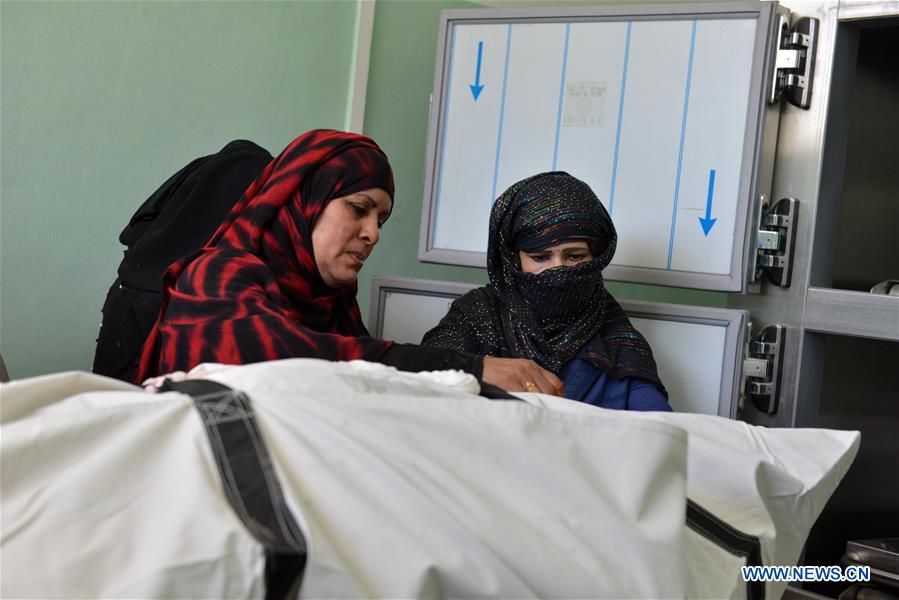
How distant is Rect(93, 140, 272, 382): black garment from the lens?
1713mm

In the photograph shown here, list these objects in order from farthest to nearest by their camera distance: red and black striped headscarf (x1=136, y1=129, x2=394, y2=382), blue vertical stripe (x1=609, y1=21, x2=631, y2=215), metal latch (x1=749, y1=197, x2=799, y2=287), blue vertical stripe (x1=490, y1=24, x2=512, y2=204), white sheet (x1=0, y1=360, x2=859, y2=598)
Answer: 1. blue vertical stripe (x1=490, y1=24, x2=512, y2=204)
2. blue vertical stripe (x1=609, y1=21, x2=631, y2=215)
3. metal latch (x1=749, y1=197, x2=799, y2=287)
4. red and black striped headscarf (x1=136, y1=129, x2=394, y2=382)
5. white sheet (x1=0, y1=360, x2=859, y2=598)

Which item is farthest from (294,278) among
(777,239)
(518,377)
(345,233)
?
(777,239)

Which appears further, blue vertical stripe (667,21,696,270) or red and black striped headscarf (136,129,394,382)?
blue vertical stripe (667,21,696,270)

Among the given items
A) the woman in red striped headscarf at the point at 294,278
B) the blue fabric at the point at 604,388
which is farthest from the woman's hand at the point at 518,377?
the blue fabric at the point at 604,388

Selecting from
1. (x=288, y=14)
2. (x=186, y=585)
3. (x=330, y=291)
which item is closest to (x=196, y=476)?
(x=186, y=585)

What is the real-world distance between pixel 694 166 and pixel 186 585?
4.81 feet

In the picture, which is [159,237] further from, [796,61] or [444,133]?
[796,61]

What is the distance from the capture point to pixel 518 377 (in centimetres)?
142

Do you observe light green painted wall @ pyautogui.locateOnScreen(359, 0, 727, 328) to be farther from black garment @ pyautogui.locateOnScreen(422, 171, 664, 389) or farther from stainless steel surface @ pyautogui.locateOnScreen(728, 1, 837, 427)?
stainless steel surface @ pyautogui.locateOnScreen(728, 1, 837, 427)

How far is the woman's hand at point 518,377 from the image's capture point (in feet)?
4.64

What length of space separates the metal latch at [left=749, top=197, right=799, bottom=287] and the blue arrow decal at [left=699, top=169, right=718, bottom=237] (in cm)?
9

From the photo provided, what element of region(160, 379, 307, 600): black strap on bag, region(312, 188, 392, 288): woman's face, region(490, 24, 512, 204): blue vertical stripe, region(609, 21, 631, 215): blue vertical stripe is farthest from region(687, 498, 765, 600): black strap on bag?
region(490, 24, 512, 204): blue vertical stripe

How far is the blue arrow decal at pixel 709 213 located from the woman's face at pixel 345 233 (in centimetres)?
61

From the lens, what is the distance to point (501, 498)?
0.69 metres
